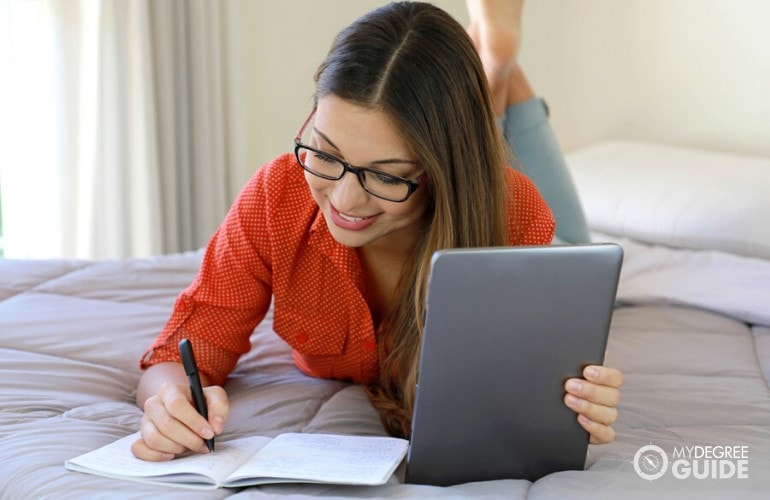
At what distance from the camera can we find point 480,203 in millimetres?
1199

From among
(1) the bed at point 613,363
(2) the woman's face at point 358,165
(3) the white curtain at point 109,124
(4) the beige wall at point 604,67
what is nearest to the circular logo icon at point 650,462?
(1) the bed at point 613,363

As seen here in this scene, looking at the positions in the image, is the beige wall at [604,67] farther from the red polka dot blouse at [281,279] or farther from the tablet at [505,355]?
the tablet at [505,355]

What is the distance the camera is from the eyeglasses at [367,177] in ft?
3.72

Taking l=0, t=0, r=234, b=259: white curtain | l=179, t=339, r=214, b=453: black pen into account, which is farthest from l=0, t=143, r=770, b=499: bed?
l=0, t=0, r=234, b=259: white curtain

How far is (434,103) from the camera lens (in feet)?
3.72

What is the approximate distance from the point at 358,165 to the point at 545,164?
36.2 inches

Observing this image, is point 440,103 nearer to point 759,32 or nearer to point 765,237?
point 765,237

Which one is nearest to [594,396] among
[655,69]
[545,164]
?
[545,164]

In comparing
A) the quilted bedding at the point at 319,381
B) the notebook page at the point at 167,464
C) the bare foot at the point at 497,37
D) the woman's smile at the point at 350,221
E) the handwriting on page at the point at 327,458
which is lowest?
the quilted bedding at the point at 319,381

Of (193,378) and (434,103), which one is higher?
(434,103)

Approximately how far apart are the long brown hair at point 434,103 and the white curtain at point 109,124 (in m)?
1.74

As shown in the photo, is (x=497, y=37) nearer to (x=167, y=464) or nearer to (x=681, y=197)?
(x=681, y=197)

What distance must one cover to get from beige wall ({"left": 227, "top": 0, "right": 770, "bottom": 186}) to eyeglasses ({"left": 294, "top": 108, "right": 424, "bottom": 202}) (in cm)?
160

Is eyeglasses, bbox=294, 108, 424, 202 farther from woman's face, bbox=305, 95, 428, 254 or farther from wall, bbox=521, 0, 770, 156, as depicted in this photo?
wall, bbox=521, 0, 770, 156
